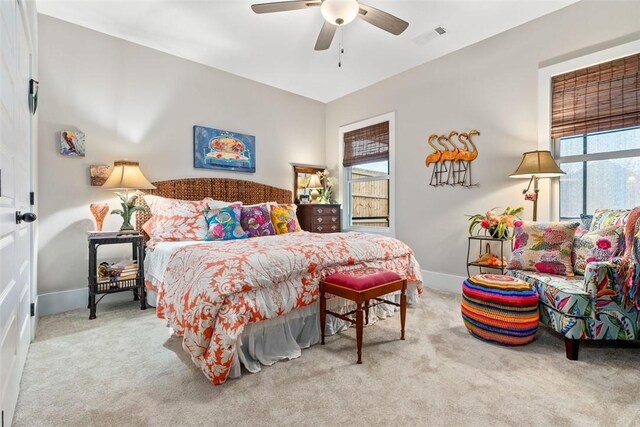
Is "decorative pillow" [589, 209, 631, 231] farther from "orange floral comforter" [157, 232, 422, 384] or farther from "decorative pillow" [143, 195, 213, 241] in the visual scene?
"decorative pillow" [143, 195, 213, 241]

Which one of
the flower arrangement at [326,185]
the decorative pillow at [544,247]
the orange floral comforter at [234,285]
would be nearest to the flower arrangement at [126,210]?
the orange floral comforter at [234,285]

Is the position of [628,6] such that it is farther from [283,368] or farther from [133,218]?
[133,218]

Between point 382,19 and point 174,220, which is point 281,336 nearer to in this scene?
point 174,220

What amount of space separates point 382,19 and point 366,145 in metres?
2.52

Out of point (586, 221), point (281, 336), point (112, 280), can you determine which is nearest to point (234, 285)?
point (281, 336)

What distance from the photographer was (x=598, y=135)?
291 centimetres

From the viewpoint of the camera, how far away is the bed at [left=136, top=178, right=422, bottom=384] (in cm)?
181

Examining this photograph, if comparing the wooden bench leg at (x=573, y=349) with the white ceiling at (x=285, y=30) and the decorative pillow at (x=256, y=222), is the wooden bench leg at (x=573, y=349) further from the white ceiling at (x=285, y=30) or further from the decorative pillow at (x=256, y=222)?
the white ceiling at (x=285, y=30)

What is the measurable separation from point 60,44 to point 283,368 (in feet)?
12.2

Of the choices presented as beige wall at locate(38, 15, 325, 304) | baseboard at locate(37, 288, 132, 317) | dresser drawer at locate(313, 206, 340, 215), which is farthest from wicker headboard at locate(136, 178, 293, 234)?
baseboard at locate(37, 288, 132, 317)

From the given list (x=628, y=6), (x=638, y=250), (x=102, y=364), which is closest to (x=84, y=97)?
(x=102, y=364)

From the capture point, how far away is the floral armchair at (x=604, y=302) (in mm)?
1917

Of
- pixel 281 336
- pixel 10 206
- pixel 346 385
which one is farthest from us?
pixel 281 336

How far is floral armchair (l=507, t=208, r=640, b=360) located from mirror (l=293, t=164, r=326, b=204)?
3.62m
